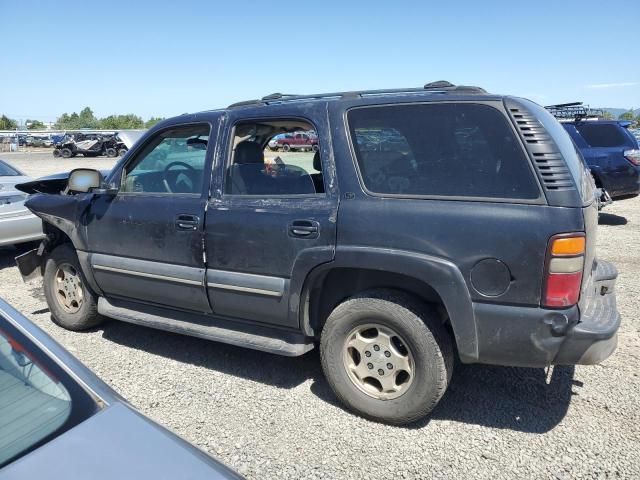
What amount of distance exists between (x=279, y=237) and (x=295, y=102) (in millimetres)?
967

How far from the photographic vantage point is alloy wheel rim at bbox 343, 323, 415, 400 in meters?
3.09

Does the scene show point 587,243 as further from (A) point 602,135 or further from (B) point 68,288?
(A) point 602,135

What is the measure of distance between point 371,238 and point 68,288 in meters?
3.09

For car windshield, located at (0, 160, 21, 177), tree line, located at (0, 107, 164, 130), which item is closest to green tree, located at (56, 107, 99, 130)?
tree line, located at (0, 107, 164, 130)

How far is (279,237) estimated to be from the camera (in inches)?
130

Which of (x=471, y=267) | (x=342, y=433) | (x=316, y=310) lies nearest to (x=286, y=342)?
(x=316, y=310)

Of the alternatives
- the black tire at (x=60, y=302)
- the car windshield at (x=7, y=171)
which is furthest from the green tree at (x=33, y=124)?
the black tire at (x=60, y=302)

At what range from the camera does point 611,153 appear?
9.55 meters

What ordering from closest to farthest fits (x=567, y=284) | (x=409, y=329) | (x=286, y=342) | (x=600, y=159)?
1. (x=567, y=284)
2. (x=409, y=329)
3. (x=286, y=342)
4. (x=600, y=159)

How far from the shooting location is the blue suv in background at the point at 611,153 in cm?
→ 945

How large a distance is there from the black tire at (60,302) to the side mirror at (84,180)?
670 mm

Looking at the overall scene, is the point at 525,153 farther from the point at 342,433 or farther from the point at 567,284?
the point at 342,433

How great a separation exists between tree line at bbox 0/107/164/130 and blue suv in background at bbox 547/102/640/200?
228 feet

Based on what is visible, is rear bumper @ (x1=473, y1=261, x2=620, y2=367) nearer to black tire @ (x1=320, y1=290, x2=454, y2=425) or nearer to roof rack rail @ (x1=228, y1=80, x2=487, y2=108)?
black tire @ (x1=320, y1=290, x2=454, y2=425)
